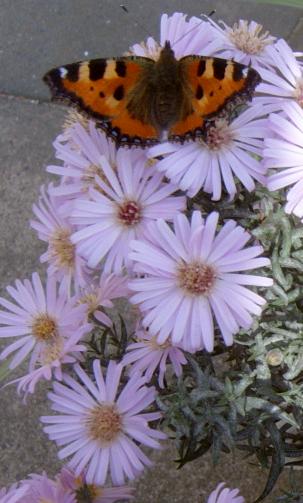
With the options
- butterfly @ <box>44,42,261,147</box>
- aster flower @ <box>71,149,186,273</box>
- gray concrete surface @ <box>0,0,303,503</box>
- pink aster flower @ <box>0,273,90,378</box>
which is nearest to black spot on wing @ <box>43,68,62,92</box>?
butterfly @ <box>44,42,261,147</box>

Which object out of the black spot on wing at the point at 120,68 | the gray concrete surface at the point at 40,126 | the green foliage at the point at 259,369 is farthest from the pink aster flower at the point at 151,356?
the gray concrete surface at the point at 40,126

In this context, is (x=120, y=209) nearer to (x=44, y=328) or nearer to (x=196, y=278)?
(x=196, y=278)

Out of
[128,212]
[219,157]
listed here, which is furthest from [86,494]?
[219,157]

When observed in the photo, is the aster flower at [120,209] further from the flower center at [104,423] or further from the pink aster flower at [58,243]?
the flower center at [104,423]

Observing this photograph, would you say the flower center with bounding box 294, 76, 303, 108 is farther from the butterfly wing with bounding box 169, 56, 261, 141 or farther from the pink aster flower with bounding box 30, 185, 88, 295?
the pink aster flower with bounding box 30, 185, 88, 295

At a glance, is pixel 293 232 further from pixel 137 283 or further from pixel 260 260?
pixel 137 283

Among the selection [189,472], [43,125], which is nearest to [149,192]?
[189,472]
